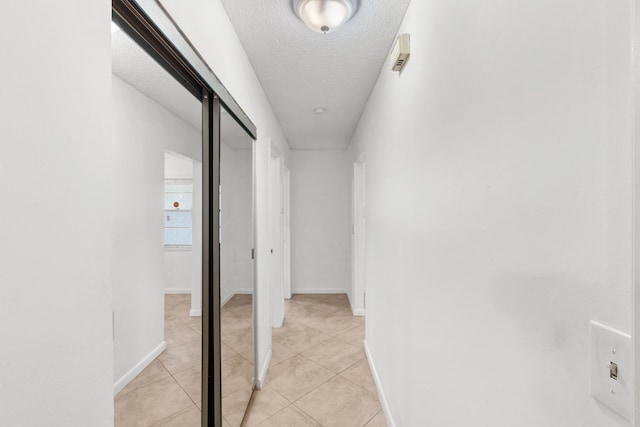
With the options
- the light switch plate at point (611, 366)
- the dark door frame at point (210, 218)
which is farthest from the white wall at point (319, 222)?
the light switch plate at point (611, 366)

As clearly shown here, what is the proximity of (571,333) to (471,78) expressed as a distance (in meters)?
0.72

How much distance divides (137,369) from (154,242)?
407 mm

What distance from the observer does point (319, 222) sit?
4.89 meters

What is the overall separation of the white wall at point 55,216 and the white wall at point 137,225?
13 centimetres

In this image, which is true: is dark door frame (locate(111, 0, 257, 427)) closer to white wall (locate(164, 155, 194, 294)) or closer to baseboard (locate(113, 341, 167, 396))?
white wall (locate(164, 155, 194, 294))

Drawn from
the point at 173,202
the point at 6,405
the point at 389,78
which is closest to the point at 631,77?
the point at 6,405

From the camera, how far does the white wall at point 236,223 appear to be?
1637 millimetres

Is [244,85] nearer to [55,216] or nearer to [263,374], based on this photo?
[55,216]

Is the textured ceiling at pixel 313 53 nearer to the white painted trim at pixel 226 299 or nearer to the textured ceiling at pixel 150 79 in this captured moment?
the textured ceiling at pixel 150 79

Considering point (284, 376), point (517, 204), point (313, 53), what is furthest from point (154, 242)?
point (284, 376)

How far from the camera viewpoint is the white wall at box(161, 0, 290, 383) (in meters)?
1.17

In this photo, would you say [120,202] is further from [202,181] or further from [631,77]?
[631,77]

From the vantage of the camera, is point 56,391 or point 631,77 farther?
point 56,391

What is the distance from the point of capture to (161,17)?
2.98 feet
